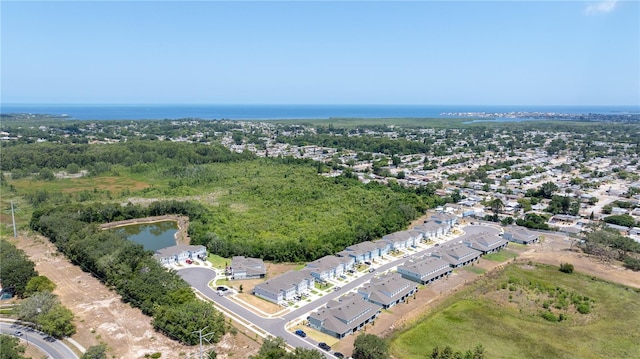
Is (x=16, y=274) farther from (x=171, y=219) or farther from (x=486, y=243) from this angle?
(x=486, y=243)

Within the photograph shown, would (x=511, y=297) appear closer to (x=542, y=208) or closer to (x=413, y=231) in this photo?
(x=413, y=231)

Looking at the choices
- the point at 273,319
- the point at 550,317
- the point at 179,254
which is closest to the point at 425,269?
the point at 550,317

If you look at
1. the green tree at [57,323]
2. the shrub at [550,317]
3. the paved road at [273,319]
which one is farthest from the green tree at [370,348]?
the green tree at [57,323]

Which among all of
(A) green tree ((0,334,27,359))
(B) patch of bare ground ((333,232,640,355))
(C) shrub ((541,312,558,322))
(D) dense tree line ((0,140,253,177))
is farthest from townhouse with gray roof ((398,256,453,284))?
(D) dense tree line ((0,140,253,177))

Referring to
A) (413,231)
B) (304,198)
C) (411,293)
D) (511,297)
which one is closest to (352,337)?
(411,293)

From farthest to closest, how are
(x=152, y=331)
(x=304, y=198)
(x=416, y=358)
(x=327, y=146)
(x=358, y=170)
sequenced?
1. (x=327, y=146)
2. (x=358, y=170)
3. (x=304, y=198)
4. (x=152, y=331)
5. (x=416, y=358)

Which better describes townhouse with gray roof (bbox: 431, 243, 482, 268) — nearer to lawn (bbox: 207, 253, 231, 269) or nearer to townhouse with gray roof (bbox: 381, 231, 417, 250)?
townhouse with gray roof (bbox: 381, 231, 417, 250)
